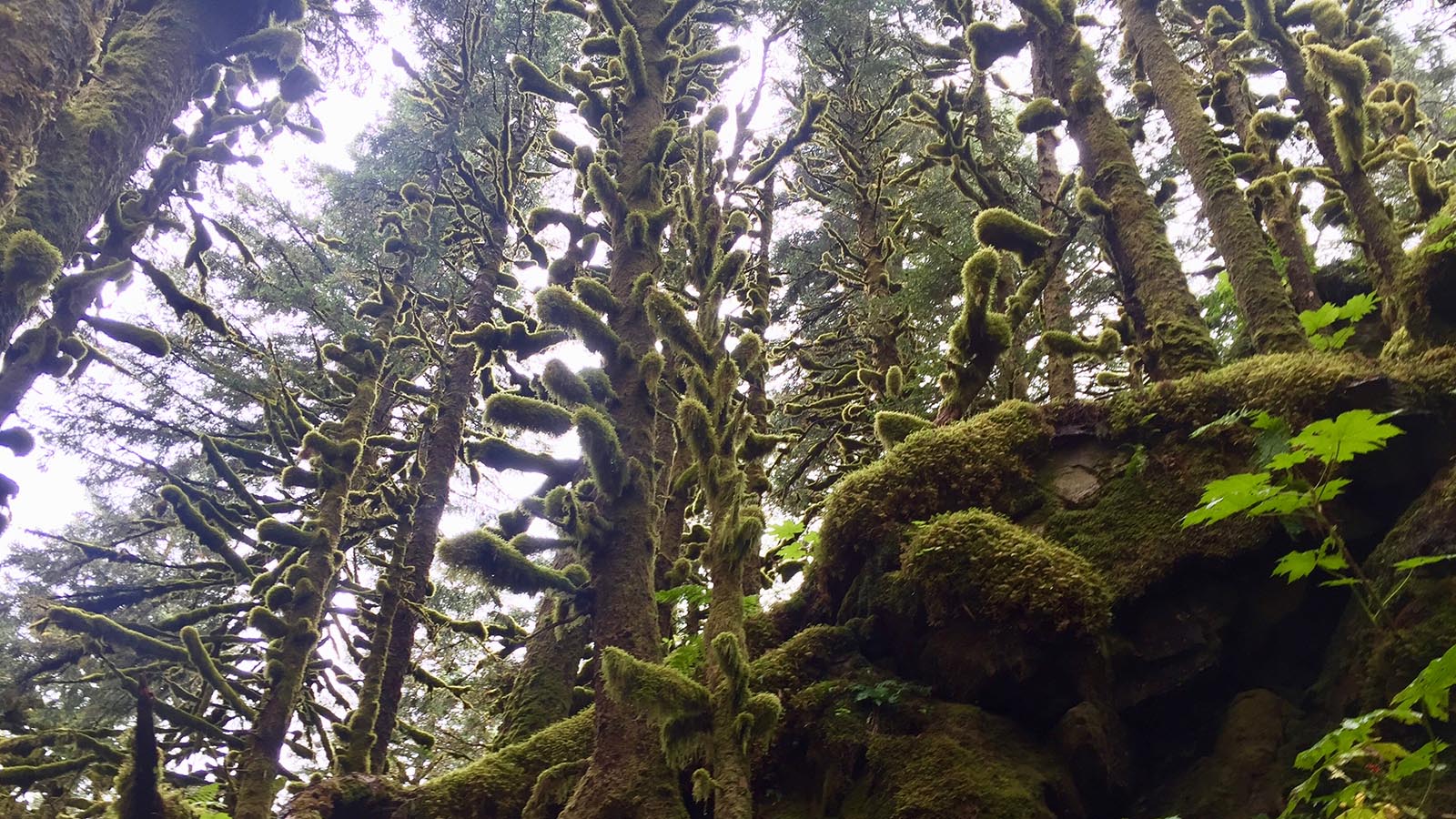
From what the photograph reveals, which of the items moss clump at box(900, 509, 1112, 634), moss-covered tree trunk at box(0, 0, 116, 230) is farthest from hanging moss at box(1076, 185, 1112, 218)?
moss-covered tree trunk at box(0, 0, 116, 230)

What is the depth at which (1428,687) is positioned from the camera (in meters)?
2.79

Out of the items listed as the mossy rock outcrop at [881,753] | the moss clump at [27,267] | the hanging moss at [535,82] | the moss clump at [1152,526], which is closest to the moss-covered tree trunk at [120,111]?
the moss clump at [27,267]

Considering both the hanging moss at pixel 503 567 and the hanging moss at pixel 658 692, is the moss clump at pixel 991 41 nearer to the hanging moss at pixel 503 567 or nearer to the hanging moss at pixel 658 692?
the hanging moss at pixel 503 567

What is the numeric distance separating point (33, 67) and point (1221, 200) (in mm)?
8764

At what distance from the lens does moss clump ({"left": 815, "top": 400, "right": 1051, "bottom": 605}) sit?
19.4ft

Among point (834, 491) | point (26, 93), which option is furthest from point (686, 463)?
point (26, 93)

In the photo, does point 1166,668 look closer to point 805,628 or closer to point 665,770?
point 805,628

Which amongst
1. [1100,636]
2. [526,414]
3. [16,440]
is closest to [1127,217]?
[1100,636]

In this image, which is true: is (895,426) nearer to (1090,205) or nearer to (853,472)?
(853,472)

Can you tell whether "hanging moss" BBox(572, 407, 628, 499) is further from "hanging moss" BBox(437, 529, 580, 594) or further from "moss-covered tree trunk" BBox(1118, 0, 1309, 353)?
"moss-covered tree trunk" BBox(1118, 0, 1309, 353)

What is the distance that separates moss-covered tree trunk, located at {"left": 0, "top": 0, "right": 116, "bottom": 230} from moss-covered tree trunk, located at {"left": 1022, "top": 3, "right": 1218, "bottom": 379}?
7859mm

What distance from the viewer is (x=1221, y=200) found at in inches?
278

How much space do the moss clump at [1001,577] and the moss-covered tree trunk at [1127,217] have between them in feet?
7.83

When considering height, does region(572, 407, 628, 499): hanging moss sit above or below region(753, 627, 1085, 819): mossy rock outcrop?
above
